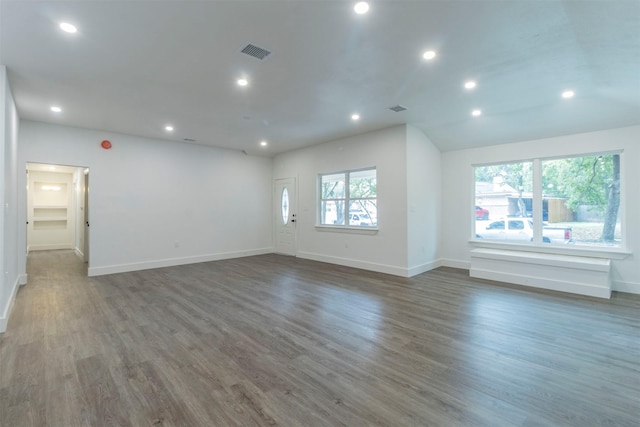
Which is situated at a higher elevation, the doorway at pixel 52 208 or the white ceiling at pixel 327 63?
the white ceiling at pixel 327 63

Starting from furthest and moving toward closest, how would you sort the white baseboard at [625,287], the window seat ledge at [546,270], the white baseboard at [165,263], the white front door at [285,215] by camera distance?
the white front door at [285,215], the white baseboard at [165,263], the white baseboard at [625,287], the window seat ledge at [546,270]

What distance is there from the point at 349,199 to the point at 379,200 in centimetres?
94

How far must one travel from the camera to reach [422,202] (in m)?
5.77

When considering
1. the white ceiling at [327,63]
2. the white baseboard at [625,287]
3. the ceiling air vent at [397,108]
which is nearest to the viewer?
the white ceiling at [327,63]

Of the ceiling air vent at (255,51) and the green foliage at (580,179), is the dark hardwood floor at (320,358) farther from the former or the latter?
the ceiling air vent at (255,51)

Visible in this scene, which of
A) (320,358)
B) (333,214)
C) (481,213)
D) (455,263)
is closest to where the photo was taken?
(320,358)

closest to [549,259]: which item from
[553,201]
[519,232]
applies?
[519,232]

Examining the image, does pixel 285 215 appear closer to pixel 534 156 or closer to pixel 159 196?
pixel 159 196

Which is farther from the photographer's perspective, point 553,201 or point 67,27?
point 553,201

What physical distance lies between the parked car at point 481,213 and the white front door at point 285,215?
4.27 metres

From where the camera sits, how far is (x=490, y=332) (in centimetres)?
301

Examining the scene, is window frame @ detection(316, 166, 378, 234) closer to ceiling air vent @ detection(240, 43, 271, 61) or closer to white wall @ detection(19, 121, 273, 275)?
white wall @ detection(19, 121, 273, 275)

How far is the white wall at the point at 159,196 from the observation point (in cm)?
550

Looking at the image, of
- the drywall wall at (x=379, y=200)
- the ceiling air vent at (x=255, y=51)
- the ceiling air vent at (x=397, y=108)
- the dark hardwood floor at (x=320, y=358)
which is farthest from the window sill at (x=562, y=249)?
the ceiling air vent at (x=255, y=51)
